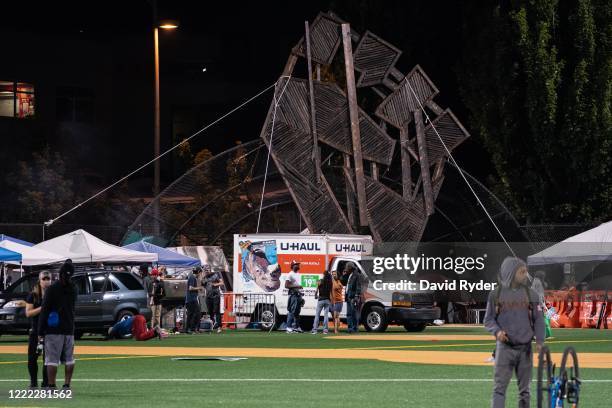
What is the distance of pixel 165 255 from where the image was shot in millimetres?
44594

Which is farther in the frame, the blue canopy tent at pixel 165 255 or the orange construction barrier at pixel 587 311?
the blue canopy tent at pixel 165 255

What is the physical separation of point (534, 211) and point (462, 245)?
8.95 meters

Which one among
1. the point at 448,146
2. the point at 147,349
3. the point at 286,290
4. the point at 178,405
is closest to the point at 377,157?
the point at 448,146

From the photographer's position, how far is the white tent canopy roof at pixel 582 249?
4291 centimetres

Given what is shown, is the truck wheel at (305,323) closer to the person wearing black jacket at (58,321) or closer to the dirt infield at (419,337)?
the dirt infield at (419,337)

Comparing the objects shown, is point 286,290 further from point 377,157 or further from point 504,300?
point 504,300

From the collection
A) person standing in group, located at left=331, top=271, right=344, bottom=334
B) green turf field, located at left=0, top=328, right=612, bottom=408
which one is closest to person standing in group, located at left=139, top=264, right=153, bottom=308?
person standing in group, located at left=331, top=271, right=344, bottom=334

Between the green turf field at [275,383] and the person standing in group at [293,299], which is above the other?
the person standing in group at [293,299]

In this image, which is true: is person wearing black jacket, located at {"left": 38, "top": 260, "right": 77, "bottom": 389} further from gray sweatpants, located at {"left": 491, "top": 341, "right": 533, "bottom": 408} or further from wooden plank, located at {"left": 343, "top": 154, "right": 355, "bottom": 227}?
wooden plank, located at {"left": 343, "top": 154, "right": 355, "bottom": 227}

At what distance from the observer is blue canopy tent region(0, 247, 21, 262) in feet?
117

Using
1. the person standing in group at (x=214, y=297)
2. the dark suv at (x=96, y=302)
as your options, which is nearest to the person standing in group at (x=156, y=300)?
the dark suv at (x=96, y=302)

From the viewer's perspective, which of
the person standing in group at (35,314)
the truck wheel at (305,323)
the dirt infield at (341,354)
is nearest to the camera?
the person standing in group at (35,314)

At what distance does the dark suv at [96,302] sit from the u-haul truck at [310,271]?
3981mm

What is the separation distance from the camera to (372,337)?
34.4 m
